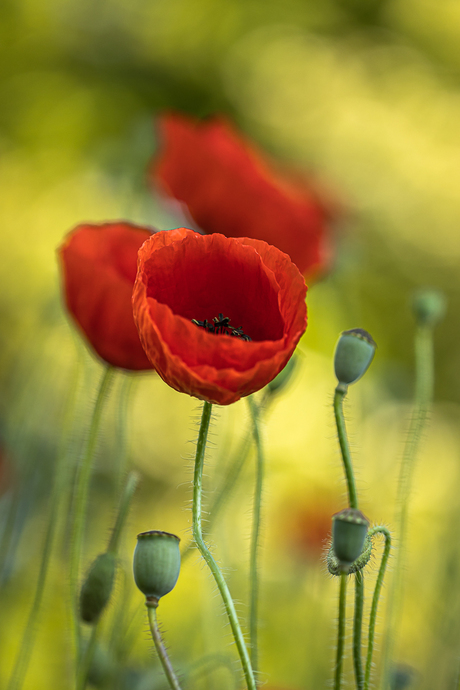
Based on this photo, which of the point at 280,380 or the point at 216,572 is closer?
the point at 216,572

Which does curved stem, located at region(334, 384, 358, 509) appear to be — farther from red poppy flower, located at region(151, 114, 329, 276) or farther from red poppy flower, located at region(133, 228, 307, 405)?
red poppy flower, located at region(151, 114, 329, 276)

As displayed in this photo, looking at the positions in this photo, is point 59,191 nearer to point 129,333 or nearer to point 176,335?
point 129,333

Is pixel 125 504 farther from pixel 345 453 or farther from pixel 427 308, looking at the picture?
pixel 427 308

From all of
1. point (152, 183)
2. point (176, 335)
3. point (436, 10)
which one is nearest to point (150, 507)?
point (152, 183)

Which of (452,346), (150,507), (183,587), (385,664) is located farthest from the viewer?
(452,346)

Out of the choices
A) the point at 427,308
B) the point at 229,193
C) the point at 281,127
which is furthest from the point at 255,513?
the point at 281,127

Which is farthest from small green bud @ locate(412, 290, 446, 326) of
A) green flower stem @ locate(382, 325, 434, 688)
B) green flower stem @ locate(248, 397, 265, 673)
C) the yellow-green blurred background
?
the yellow-green blurred background
